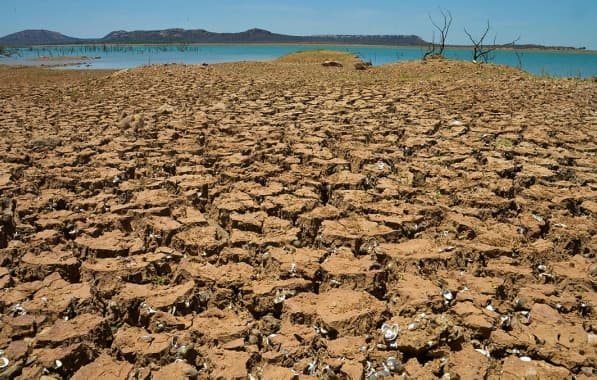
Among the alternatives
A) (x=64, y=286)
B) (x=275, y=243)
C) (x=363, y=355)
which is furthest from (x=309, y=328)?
(x=64, y=286)

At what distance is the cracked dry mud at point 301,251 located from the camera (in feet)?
5.10

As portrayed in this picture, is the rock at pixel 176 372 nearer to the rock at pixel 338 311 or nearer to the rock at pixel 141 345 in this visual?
the rock at pixel 141 345

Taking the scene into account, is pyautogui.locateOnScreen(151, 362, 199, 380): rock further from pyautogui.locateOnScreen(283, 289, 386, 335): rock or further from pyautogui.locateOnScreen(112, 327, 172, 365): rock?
pyautogui.locateOnScreen(283, 289, 386, 335): rock

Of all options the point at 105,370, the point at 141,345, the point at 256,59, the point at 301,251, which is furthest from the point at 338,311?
the point at 256,59

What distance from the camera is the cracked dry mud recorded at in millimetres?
1556

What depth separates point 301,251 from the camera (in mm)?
2199

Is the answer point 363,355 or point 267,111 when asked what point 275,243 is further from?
point 267,111

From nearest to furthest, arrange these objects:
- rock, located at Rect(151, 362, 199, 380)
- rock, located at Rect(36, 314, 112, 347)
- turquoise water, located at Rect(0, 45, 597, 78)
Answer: rock, located at Rect(151, 362, 199, 380) → rock, located at Rect(36, 314, 112, 347) → turquoise water, located at Rect(0, 45, 597, 78)

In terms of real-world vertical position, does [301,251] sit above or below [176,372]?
above

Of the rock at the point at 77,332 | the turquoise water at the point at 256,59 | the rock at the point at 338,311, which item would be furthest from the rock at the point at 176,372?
the turquoise water at the point at 256,59

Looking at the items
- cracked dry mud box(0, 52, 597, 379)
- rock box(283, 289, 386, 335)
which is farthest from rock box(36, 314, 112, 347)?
rock box(283, 289, 386, 335)

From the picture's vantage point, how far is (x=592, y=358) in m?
1.50

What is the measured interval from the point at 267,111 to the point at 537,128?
3.04 metres

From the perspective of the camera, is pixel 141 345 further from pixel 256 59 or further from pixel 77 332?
pixel 256 59
